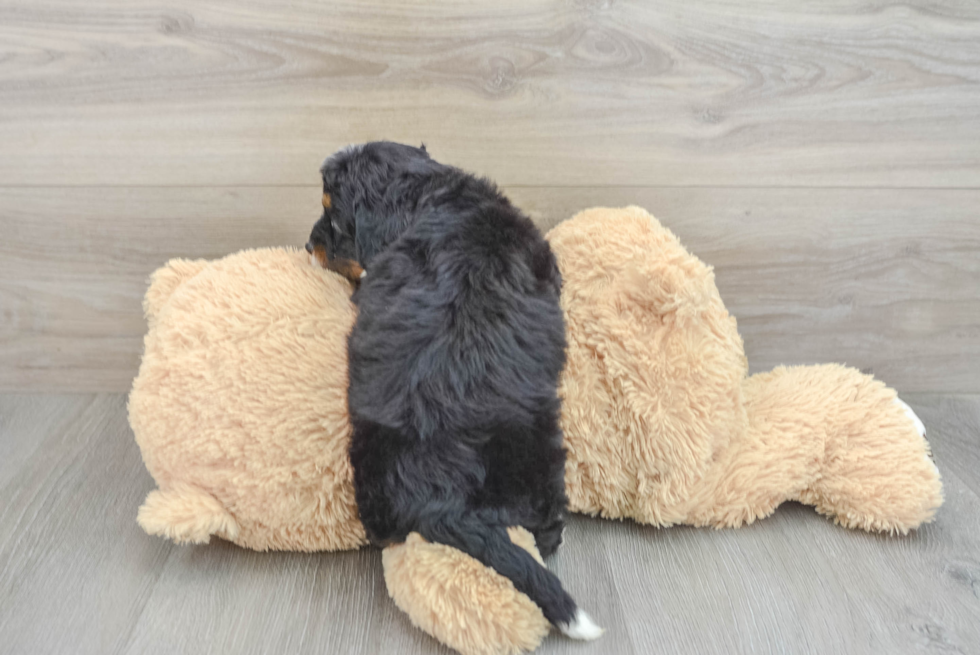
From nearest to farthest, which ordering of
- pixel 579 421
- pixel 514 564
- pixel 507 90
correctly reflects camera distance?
pixel 514 564, pixel 579 421, pixel 507 90

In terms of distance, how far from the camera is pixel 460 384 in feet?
1.82

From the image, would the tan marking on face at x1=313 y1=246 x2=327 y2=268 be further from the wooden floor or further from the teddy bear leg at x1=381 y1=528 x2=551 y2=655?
the teddy bear leg at x1=381 y1=528 x2=551 y2=655

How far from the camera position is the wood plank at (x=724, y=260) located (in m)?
0.86

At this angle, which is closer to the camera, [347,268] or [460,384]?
[460,384]

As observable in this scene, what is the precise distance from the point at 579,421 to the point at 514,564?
18cm

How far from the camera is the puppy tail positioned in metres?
0.53

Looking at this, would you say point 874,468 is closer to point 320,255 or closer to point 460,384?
point 460,384

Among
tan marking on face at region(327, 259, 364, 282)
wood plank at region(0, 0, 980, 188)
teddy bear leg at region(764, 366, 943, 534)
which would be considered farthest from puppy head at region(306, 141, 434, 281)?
teddy bear leg at region(764, 366, 943, 534)

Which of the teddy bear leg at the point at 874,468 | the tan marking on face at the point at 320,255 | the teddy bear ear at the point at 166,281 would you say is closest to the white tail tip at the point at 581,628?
the teddy bear leg at the point at 874,468

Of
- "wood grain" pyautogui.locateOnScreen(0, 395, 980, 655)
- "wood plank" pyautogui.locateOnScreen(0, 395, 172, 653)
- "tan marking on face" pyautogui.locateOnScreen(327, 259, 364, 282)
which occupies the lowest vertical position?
"wood plank" pyautogui.locateOnScreen(0, 395, 172, 653)

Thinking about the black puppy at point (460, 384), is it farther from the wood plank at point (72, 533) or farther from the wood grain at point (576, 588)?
the wood plank at point (72, 533)

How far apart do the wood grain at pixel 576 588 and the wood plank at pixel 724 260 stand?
0.25 metres

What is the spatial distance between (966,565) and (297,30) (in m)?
0.96

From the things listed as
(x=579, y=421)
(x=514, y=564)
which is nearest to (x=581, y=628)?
(x=514, y=564)
